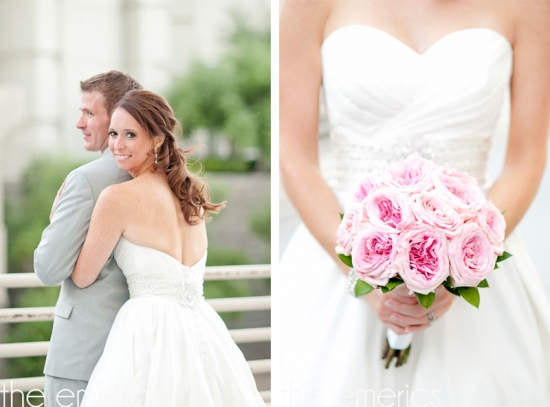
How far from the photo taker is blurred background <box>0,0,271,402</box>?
157 cm

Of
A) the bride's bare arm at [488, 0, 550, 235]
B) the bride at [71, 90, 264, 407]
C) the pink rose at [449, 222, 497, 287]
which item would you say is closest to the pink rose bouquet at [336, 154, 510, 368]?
the pink rose at [449, 222, 497, 287]

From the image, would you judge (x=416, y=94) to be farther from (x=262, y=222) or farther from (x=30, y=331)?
(x=30, y=331)

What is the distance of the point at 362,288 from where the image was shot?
145 cm

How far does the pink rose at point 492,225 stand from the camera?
1.38 meters

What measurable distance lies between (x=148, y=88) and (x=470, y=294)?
97 centimetres

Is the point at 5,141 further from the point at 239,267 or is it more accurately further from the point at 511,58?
the point at 511,58

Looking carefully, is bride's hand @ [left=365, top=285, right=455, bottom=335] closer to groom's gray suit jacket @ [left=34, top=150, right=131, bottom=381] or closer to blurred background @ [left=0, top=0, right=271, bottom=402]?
blurred background @ [left=0, top=0, right=271, bottom=402]

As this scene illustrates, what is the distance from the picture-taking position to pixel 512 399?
1.64 m

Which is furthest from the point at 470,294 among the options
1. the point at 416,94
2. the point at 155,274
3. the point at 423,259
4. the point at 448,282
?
the point at 155,274

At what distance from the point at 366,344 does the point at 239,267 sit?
0.42m

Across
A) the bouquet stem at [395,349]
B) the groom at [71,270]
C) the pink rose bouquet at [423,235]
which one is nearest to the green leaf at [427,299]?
the pink rose bouquet at [423,235]

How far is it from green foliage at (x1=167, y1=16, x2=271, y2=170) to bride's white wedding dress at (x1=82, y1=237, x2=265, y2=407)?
1.30 feet

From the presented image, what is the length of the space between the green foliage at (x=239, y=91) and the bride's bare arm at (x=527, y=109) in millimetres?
707

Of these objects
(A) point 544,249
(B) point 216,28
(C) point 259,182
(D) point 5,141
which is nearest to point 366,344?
(C) point 259,182
